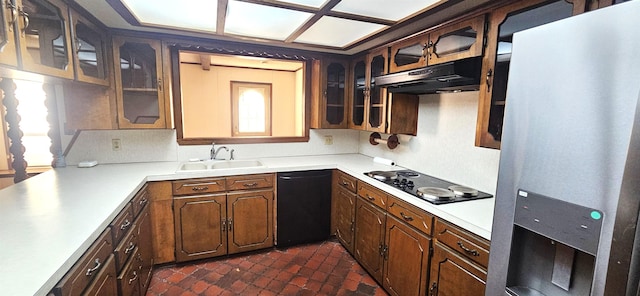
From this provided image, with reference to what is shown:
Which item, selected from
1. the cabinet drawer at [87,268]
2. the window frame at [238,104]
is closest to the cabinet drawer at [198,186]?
the cabinet drawer at [87,268]

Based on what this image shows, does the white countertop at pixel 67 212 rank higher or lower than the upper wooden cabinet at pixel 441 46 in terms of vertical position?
lower

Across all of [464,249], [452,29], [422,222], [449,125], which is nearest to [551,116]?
[464,249]

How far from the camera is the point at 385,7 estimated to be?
1.79 meters

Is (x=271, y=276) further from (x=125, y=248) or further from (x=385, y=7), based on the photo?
(x=385, y=7)

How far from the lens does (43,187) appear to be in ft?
6.12

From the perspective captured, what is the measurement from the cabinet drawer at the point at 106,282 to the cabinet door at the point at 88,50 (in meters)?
1.24

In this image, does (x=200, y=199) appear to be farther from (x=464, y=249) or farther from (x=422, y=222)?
(x=464, y=249)

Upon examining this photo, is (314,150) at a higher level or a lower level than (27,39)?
lower

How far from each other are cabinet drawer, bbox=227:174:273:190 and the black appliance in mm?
955

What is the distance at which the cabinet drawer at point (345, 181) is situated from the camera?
2.61 m

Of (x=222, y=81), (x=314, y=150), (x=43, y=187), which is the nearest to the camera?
(x=43, y=187)

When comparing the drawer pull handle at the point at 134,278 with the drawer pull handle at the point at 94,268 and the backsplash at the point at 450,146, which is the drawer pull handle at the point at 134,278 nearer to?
the drawer pull handle at the point at 94,268

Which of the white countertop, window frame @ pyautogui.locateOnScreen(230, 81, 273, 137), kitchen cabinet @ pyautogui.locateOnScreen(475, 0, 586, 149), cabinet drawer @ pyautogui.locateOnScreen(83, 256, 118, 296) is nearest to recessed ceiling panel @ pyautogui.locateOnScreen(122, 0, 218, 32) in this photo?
the white countertop

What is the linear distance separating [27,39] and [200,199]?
1.55 metres
